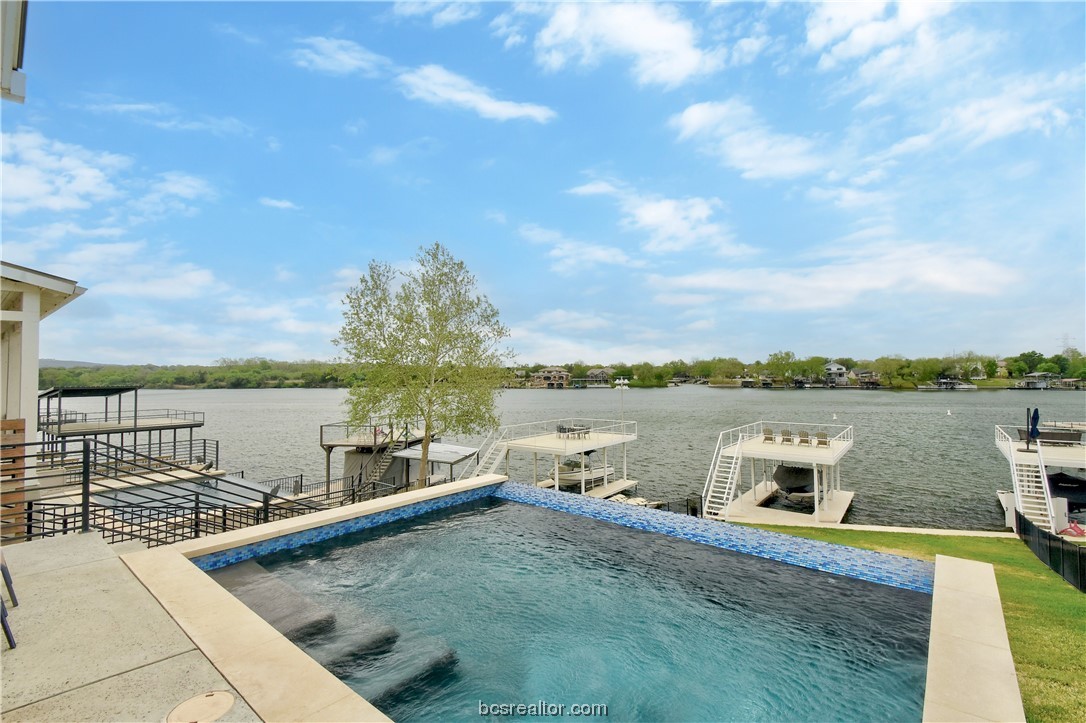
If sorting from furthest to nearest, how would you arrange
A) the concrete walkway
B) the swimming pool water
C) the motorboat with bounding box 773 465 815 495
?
the motorboat with bounding box 773 465 815 495, the swimming pool water, the concrete walkway

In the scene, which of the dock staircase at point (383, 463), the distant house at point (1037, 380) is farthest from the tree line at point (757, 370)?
the dock staircase at point (383, 463)

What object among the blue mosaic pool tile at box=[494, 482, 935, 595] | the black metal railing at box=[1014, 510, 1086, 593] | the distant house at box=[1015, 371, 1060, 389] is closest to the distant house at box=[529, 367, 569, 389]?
the distant house at box=[1015, 371, 1060, 389]

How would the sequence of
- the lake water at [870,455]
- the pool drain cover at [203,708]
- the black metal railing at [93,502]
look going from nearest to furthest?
the pool drain cover at [203,708], the black metal railing at [93,502], the lake water at [870,455]

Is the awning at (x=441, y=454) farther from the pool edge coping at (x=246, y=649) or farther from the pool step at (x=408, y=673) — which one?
the pool step at (x=408, y=673)

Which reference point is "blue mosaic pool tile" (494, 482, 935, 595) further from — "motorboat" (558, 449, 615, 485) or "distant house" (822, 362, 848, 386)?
"distant house" (822, 362, 848, 386)

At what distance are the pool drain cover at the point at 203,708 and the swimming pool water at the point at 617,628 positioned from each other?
1757 millimetres

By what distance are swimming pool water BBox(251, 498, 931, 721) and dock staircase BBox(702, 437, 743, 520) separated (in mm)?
7295

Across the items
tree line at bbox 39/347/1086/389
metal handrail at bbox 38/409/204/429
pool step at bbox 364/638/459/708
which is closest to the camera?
pool step at bbox 364/638/459/708

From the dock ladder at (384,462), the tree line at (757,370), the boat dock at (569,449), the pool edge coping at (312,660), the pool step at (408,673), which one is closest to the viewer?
the pool edge coping at (312,660)

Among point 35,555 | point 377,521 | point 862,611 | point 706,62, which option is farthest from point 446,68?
point 862,611

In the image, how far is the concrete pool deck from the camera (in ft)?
11.1

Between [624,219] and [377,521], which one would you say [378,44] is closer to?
[377,521]

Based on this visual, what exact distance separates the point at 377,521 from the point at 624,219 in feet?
102

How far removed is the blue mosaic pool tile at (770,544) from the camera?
7879mm
